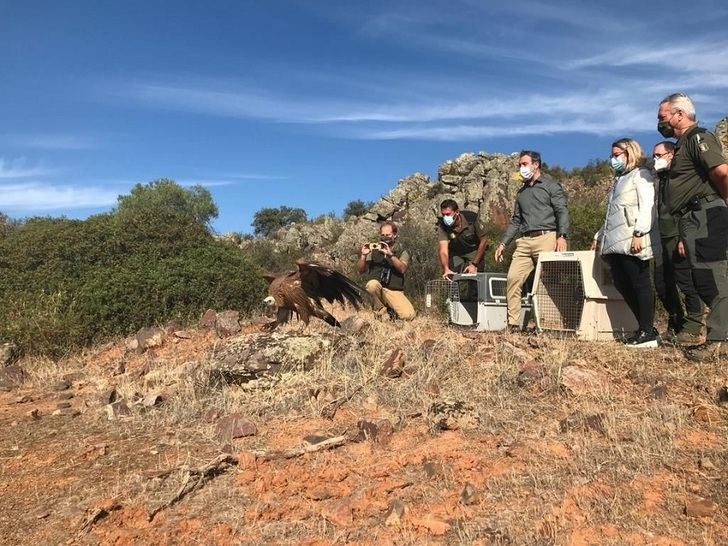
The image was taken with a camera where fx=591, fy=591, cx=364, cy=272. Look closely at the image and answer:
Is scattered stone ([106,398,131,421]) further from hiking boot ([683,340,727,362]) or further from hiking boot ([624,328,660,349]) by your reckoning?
hiking boot ([683,340,727,362])

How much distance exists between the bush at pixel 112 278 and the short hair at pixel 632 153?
19.1 ft

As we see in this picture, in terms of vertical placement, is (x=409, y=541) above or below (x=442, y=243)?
below

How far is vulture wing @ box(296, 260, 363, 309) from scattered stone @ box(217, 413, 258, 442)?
7.28ft

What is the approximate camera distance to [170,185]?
144 feet

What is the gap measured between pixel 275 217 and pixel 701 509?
161 ft

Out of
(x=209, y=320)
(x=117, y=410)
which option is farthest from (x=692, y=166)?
(x=209, y=320)

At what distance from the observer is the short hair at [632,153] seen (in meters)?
4.97

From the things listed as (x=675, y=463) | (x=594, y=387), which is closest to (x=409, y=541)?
(x=675, y=463)

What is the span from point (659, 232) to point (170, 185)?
141 ft

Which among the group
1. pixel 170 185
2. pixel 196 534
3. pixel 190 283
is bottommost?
pixel 196 534

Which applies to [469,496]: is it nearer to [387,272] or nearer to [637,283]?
[637,283]

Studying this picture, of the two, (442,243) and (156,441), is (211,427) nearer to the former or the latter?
(156,441)

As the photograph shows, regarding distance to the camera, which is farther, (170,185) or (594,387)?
(170,185)

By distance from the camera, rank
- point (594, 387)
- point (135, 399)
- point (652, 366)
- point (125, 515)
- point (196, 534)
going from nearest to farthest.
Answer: point (196, 534) → point (125, 515) → point (594, 387) → point (652, 366) → point (135, 399)
